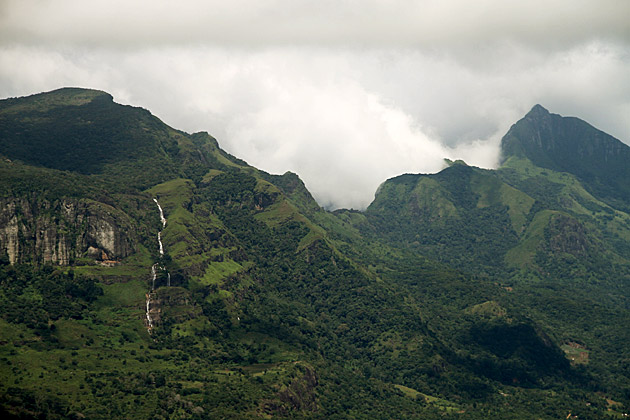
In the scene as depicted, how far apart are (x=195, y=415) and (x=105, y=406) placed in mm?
25448

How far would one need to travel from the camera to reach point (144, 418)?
174 metres

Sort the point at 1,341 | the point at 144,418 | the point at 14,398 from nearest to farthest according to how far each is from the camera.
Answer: the point at 14,398
the point at 144,418
the point at 1,341

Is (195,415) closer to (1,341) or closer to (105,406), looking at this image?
(105,406)

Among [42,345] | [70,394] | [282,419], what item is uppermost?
[42,345]

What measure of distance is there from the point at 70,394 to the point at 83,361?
23293 millimetres

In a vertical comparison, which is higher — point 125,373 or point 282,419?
point 125,373

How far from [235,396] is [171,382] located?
2063cm

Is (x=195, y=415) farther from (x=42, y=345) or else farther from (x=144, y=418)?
(x=42, y=345)

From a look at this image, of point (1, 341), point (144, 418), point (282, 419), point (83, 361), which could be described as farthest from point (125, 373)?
point (282, 419)

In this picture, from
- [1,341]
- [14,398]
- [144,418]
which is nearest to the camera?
[14,398]

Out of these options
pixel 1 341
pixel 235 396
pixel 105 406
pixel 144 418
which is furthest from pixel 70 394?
pixel 235 396

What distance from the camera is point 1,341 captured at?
7466 inches

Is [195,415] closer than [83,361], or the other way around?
[195,415]

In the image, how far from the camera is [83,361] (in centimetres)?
19662
